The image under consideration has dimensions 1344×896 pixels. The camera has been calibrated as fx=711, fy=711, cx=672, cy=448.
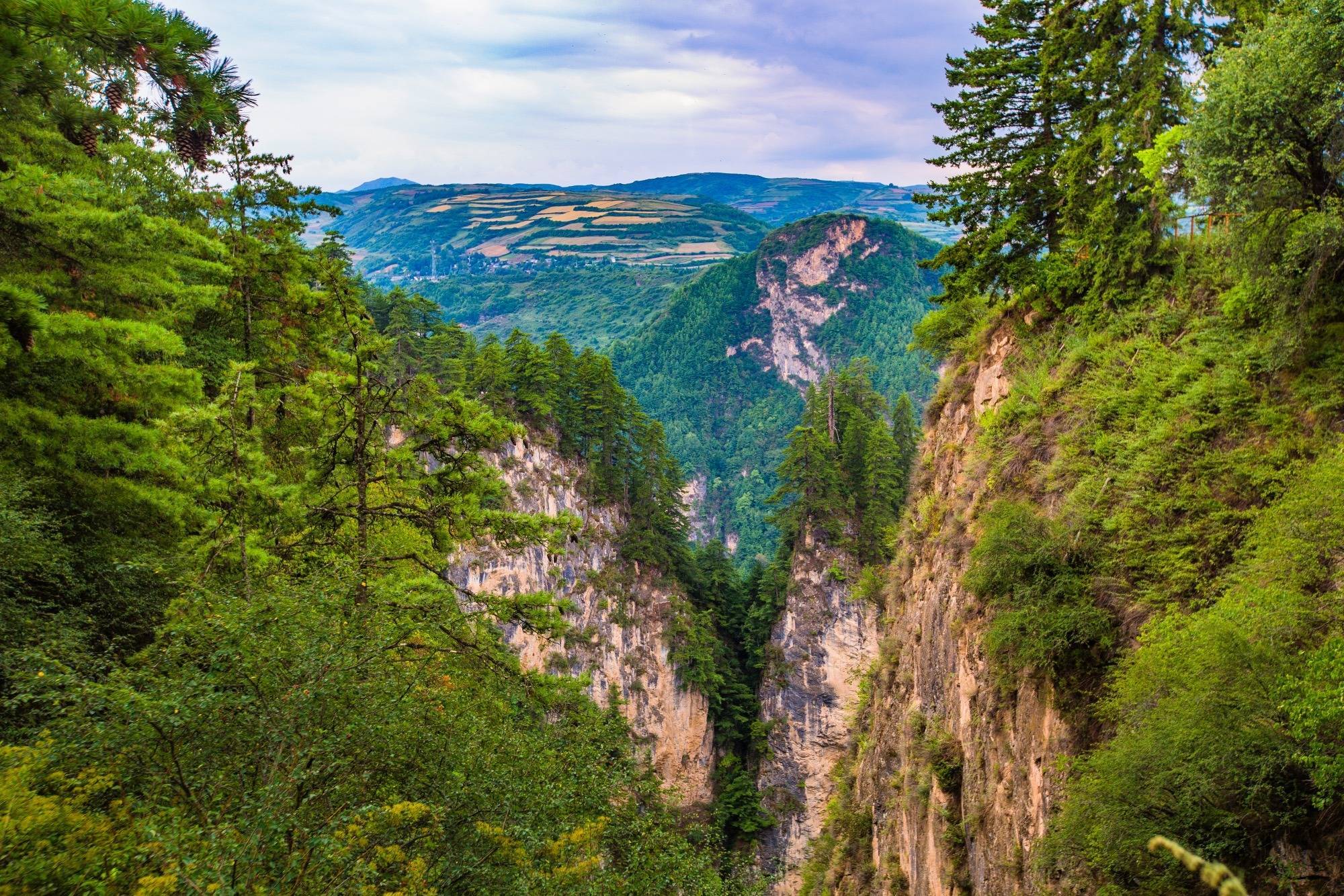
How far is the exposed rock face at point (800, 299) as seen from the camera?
137 meters

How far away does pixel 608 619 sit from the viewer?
37594 mm

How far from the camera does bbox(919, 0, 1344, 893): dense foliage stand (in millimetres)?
5316

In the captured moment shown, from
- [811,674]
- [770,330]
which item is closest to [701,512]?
[770,330]

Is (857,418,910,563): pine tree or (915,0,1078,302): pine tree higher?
(915,0,1078,302): pine tree

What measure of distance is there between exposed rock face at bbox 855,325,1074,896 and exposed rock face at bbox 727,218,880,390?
12096cm

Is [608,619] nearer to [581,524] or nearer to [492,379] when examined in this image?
[492,379]

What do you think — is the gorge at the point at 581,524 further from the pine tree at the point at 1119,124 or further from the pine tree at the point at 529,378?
the pine tree at the point at 529,378

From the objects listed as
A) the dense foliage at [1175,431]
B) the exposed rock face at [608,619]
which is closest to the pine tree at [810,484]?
the exposed rock face at [608,619]

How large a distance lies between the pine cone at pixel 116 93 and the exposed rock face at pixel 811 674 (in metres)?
34.8

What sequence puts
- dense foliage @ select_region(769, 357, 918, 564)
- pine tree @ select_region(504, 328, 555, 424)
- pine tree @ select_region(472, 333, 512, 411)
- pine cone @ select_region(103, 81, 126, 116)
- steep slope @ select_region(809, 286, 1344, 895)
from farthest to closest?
1. dense foliage @ select_region(769, 357, 918, 564)
2. pine tree @ select_region(504, 328, 555, 424)
3. pine tree @ select_region(472, 333, 512, 411)
4. pine cone @ select_region(103, 81, 126, 116)
5. steep slope @ select_region(809, 286, 1344, 895)

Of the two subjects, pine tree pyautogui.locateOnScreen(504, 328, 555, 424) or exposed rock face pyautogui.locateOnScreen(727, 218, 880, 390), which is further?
exposed rock face pyautogui.locateOnScreen(727, 218, 880, 390)

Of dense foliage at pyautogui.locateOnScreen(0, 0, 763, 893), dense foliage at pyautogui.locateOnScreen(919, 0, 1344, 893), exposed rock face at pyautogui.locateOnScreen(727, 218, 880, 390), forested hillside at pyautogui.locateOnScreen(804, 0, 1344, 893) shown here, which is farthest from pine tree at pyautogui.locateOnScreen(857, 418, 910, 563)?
exposed rock face at pyautogui.locateOnScreen(727, 218, 880, 390)

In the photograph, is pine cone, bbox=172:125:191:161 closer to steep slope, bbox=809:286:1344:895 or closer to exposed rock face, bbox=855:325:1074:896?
steep slope, bbox=809:286:1344:895

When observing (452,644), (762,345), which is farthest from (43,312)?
(762,345)
